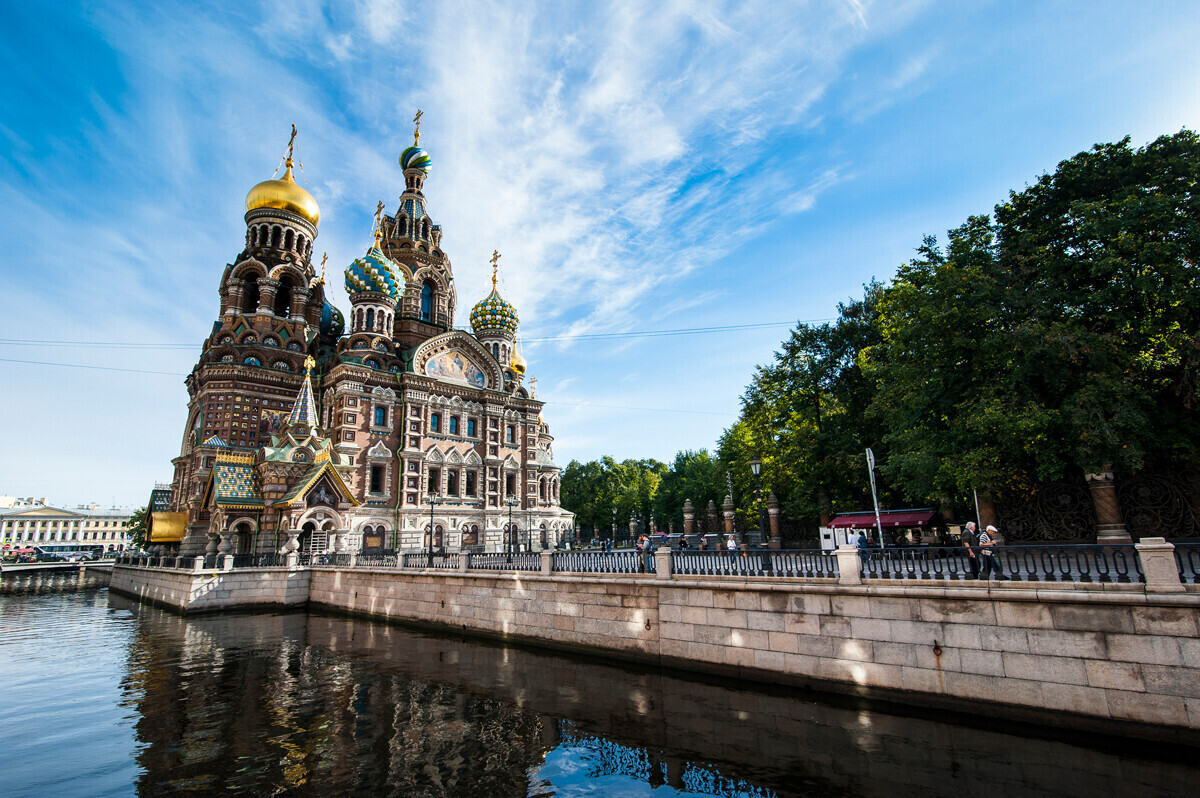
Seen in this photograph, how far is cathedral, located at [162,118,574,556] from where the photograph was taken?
31250mm

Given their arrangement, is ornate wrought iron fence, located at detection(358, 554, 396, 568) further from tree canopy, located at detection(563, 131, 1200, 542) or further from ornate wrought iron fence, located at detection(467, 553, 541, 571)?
tree canopy, located at detection(563, 131, 1200, 542)

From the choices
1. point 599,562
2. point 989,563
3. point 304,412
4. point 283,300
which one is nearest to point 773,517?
point 599,562

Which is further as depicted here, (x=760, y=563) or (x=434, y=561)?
(x=434, y=561)

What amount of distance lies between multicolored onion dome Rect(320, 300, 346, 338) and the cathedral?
0.10 meters

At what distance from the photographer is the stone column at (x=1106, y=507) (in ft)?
54.5

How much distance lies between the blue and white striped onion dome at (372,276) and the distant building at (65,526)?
3180 inches

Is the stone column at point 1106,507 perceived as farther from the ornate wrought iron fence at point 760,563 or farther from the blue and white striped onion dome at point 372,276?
the blue and white striped onion dome at point 372,276

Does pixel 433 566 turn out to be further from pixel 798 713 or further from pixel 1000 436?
pixel 1000 436

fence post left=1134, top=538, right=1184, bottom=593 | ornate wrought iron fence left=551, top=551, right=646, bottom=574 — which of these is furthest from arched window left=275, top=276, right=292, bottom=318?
fence post left=1134, top=538, right=1184, bottom=593

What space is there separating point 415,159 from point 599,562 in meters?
42.5

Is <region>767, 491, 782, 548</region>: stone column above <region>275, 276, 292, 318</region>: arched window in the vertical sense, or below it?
below

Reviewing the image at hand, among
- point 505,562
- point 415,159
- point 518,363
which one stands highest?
point 415,159

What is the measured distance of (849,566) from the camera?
11641mm

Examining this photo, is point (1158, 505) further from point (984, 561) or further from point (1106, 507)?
point (984, 561)
